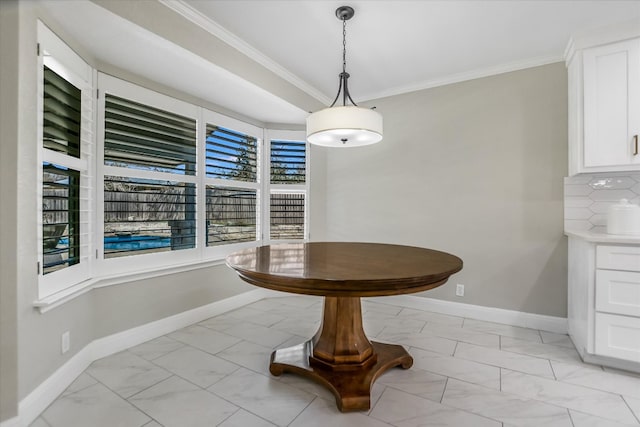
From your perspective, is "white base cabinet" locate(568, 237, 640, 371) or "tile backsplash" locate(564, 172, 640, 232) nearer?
"white base cabinet" locate(568, 237, 640, 371)

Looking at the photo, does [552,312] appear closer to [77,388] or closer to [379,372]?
[379,372]

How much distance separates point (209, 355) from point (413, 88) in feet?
10.8

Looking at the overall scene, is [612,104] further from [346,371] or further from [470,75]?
[346,371]

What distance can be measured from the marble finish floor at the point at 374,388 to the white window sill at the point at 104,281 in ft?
1.75

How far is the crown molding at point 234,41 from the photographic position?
2.11m

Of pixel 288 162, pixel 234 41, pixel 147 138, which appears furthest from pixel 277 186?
pixel 234 41

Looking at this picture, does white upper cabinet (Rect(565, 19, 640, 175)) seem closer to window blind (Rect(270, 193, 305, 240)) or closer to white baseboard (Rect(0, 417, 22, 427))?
window blind (Rect(270, 193, 305, 240))

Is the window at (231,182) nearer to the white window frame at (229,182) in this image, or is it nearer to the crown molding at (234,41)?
the white window frame at (229,182)

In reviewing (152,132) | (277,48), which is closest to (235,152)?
(152,132)

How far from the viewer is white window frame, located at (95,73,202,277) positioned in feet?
7.47

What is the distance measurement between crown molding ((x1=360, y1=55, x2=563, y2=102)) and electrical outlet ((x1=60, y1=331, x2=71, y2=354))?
3575mm

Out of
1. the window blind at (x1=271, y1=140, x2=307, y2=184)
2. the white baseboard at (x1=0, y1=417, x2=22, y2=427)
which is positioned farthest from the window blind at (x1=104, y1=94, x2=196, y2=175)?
the white baseboard at (x1=0, y1=417, x2=22, y2=427)

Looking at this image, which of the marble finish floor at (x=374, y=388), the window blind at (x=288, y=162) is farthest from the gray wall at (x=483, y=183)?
the window blind at (x=288, y=162)

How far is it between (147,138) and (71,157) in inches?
26.8
